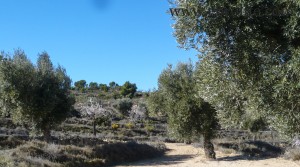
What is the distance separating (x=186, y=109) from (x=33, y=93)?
10.5 metres

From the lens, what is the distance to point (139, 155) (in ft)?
91.2

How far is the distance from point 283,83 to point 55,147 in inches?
669

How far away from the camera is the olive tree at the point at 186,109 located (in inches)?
934

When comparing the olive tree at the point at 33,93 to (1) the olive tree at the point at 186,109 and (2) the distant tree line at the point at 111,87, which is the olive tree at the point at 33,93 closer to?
(1) the olive tree at the point at 186,109

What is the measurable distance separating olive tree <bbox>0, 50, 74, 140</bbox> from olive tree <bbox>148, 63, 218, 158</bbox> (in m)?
7.63

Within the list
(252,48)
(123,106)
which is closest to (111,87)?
(123,106)

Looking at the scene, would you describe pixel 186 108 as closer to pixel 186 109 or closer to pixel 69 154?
pixel 186 109

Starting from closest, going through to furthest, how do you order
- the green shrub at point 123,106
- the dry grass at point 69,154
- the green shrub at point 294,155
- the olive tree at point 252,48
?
the olive tree at point 252,48, the dry grass at point 69,154, the green shrub at point 294,155, the green shrub at point 123,106

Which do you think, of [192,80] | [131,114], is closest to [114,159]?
[192,80]

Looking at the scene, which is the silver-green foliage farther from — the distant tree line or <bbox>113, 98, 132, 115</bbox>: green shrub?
the distant tree line

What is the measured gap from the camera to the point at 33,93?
24359 millimetres

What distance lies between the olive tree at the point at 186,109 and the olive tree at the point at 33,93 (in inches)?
300

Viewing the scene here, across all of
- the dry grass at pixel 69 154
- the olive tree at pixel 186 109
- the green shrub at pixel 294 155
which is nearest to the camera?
the dry grass at pixel 69 154

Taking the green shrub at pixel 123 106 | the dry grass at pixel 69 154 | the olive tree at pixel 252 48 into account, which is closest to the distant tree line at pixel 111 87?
the green shrub at pixel 123 106
